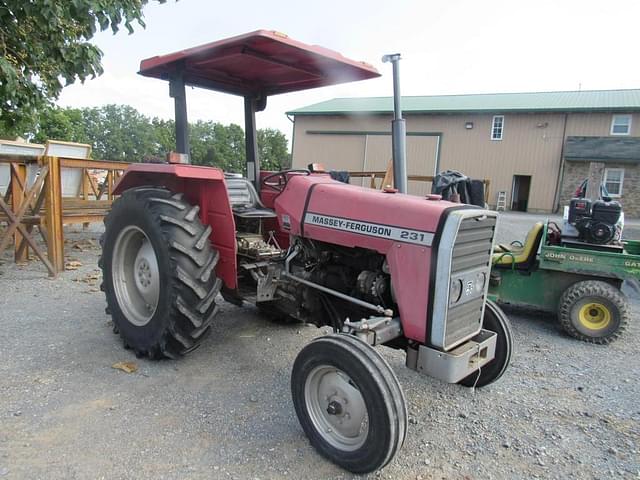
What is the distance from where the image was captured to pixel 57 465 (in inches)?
83.2

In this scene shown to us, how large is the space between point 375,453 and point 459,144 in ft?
69.7

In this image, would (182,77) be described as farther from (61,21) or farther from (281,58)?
(61,21)

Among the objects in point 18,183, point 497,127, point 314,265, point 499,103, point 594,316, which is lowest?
point 594,316

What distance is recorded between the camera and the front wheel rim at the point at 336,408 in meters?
2.19

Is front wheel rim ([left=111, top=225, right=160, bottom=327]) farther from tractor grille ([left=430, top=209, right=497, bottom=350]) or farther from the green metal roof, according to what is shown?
the green metal roof

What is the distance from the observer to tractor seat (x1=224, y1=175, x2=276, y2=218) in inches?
137

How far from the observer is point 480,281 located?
2.58 meters

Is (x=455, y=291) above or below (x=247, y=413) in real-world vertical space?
above

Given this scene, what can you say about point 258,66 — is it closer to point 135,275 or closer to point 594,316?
point 135,275

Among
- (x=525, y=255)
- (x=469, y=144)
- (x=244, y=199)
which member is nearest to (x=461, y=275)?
(x=244, y=199)

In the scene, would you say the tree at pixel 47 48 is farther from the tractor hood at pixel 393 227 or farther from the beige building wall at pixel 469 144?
the beige building wall at pixel 469 144

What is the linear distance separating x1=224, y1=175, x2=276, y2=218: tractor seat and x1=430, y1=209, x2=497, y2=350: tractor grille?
5.28 ft

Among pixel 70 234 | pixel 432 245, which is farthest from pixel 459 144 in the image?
pixel 432 245

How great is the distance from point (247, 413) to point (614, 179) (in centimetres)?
2084
